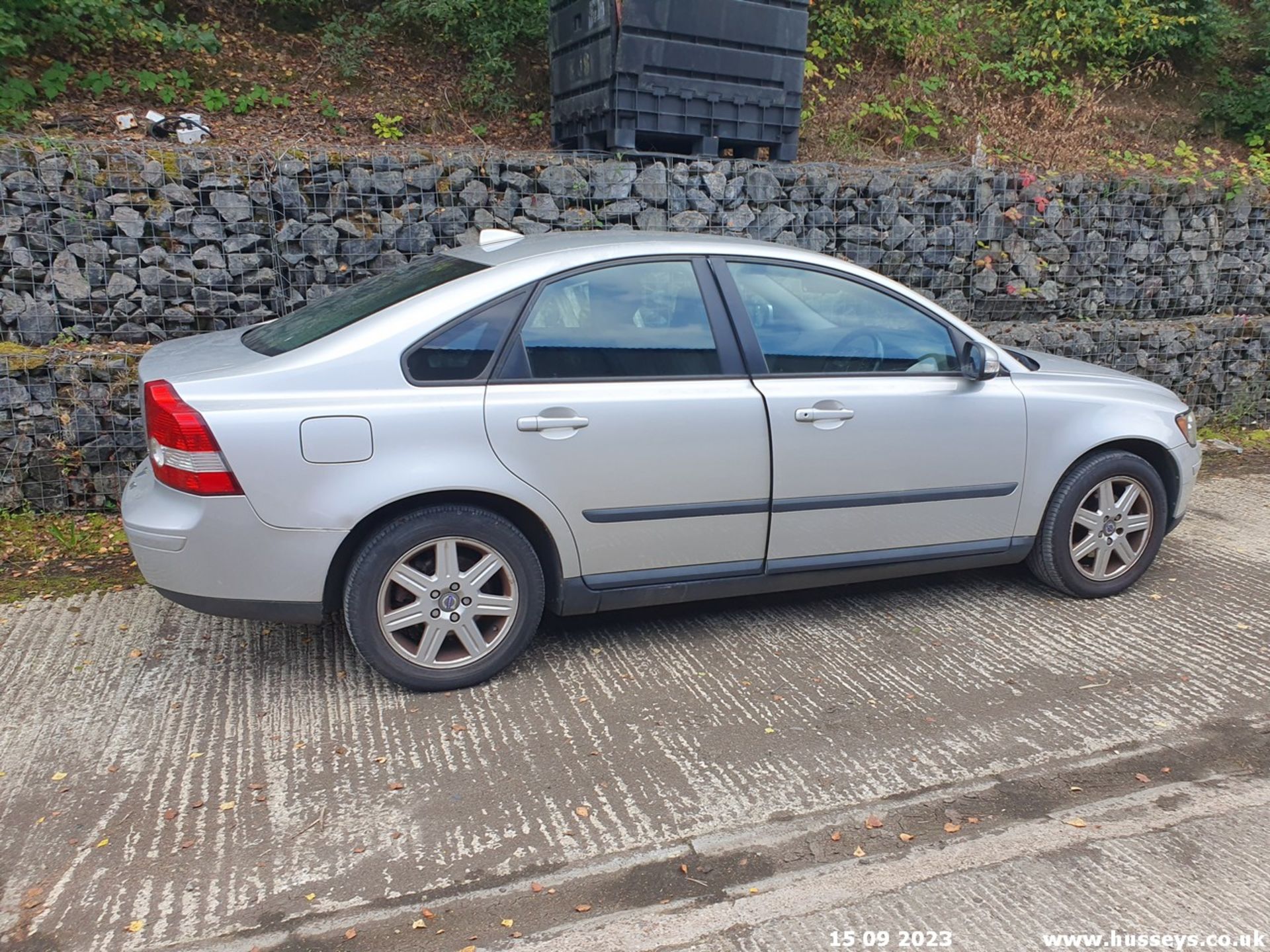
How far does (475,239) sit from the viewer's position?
633cm

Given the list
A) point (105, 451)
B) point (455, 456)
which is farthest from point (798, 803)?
point (105, 451)

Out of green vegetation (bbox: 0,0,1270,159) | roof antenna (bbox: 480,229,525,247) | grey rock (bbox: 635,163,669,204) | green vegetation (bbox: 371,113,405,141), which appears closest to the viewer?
roof antenna (bbox: 480,229,525,247)

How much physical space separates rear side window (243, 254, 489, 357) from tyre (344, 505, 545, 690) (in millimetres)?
800

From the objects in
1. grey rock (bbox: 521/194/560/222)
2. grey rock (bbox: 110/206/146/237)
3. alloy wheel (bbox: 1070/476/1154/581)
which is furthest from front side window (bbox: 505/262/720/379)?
grey rock (bbox: 110/206/146/237)

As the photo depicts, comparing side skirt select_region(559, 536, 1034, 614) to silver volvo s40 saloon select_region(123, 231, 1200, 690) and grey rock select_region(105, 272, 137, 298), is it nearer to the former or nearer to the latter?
silver volvo s40 saloon select_region(123, 231, 1200, 690)

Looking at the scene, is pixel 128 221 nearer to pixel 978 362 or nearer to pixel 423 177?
pixel 423 177

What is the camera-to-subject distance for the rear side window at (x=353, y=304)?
367cm

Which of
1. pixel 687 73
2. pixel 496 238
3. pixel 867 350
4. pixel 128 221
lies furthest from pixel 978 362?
pixel 128 221

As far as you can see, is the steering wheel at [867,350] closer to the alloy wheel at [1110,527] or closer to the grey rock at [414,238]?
the alloy wheel at [1110,527]

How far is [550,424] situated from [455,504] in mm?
445

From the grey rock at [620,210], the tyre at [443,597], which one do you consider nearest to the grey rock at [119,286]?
the grey rock at [620,210]

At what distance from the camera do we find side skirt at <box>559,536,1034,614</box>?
3826mm

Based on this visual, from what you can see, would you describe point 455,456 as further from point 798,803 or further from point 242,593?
point 798,803

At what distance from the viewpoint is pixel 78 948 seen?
8.04 feet
